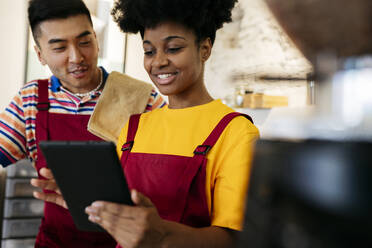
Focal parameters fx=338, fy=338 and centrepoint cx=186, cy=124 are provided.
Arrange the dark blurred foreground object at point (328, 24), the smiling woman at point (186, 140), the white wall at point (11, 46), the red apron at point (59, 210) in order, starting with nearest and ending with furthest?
the dark blurred foreground object at point (328, 24)
the smiling woman at point (186, 140)
the red apron at point (59, 210)
the white wall at point (11, 46)

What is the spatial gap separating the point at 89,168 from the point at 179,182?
27 cm

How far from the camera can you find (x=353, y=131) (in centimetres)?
25

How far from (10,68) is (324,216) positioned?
2956 millimetres

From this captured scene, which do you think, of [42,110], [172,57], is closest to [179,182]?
[172,57]

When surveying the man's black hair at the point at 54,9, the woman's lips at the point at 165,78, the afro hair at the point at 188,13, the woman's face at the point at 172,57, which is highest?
the man's black hair at the point at 54,9

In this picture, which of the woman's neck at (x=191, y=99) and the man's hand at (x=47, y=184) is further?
the woman's neck at (x=191, y=99)

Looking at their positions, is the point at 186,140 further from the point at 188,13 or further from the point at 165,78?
the point at 188,13

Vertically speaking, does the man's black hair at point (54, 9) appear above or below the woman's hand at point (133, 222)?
above

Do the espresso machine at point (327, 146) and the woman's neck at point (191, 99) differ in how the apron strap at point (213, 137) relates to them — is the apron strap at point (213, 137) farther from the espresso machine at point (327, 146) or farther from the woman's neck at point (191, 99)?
the espresso machine at point (327, 146)

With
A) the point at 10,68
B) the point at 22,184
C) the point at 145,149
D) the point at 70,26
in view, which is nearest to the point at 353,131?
the point at 145,149

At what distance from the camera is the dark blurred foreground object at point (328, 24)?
229mm

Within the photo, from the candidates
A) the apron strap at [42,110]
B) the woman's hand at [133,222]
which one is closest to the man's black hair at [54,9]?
the apron strap at [42,110]

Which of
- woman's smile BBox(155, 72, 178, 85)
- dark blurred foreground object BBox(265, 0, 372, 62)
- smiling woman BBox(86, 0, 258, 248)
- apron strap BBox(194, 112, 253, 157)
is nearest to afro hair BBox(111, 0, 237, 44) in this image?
smiling woman BBox(86, 0, 258, 248)

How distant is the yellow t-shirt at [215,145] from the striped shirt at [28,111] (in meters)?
0.39
